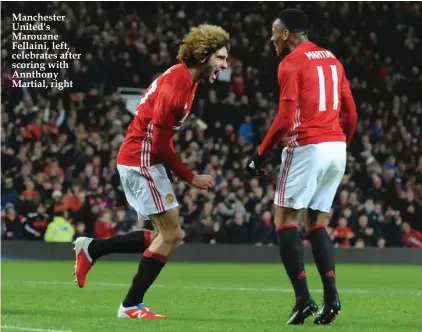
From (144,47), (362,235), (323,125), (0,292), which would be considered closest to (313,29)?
(144,47)

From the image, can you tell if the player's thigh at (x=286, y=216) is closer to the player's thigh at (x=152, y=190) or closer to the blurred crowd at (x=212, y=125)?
the player's thigh at (x=152, y=190)

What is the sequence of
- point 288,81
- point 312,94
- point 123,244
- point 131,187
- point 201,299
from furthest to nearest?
point 201,299 → point 123,244 → point 131,187 → point 312,94 → point 288,81

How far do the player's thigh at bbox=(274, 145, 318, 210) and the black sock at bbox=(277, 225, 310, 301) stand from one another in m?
0.20

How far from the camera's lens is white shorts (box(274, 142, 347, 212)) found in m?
8.01

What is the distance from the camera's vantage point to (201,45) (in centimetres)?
824

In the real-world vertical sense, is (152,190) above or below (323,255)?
above

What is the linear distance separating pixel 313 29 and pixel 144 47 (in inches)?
186

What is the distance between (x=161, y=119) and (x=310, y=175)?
3.81ft

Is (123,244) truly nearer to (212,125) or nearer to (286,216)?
(286,216)

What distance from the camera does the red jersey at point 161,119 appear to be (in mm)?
8016

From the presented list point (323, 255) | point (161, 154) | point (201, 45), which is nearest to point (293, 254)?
point (323, 255)

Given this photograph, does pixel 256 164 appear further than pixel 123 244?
No

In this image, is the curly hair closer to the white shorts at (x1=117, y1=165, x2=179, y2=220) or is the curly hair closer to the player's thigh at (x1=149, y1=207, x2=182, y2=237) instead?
the white shorts at (x1=117, y1=165, x2=179, y2=220)

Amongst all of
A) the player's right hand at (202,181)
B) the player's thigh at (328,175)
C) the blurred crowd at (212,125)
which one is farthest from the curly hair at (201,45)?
the blurred crowd at (212,125)
